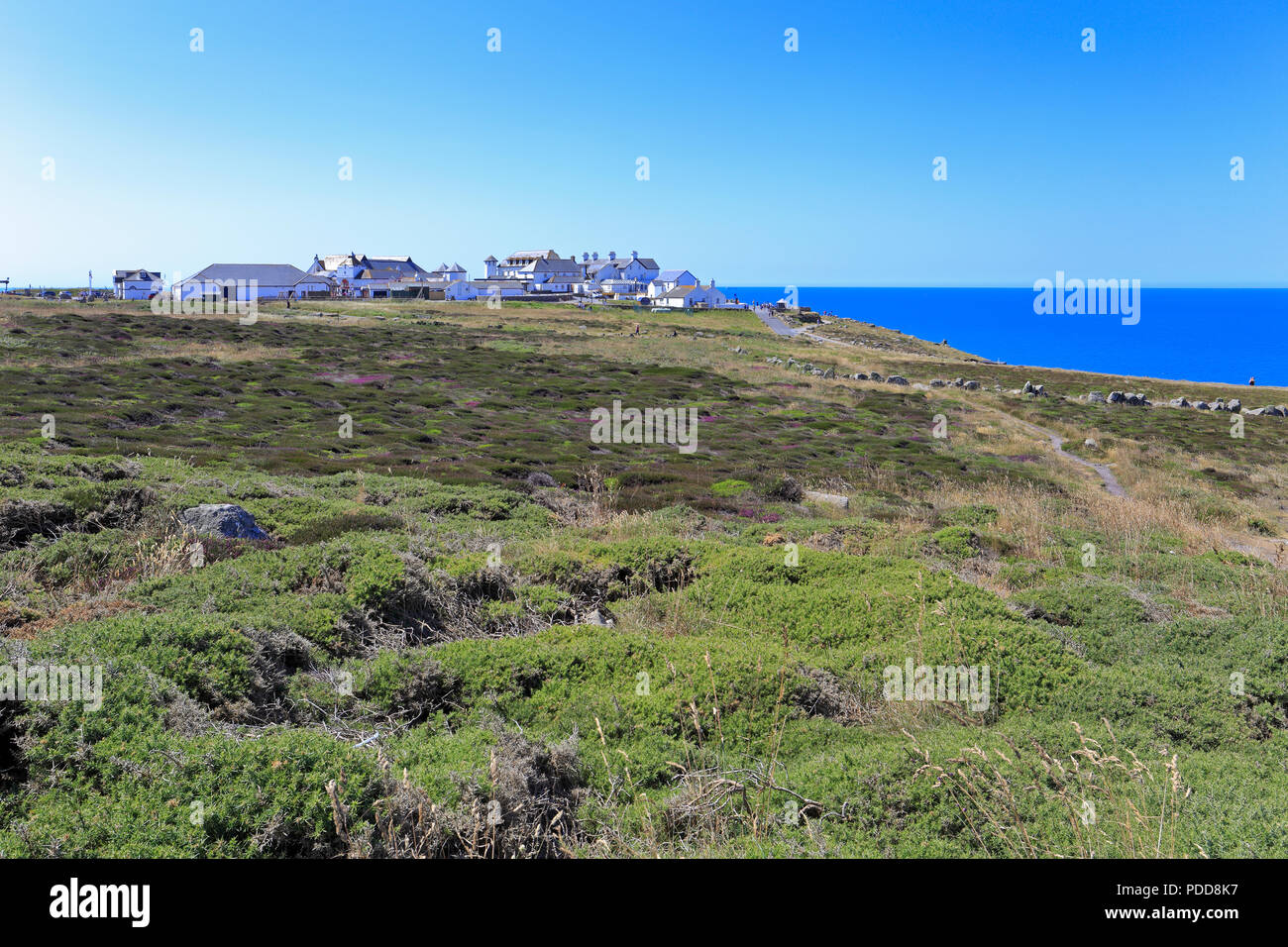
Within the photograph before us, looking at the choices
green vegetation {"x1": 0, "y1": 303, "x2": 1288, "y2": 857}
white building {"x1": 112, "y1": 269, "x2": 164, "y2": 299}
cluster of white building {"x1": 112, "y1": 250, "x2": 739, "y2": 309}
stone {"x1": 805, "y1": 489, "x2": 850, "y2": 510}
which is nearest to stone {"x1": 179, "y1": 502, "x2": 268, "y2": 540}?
green vegetation {"x1": 0, "y1": 303, "x2": 1288, "y2": 857}

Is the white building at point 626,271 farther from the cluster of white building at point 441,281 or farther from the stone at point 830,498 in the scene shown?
the stone at point 830,498

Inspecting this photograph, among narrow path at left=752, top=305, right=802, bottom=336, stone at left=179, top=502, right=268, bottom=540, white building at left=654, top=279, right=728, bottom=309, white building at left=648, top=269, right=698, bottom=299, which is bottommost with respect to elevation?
stone at left=179, top=502, right=268, bottom=540

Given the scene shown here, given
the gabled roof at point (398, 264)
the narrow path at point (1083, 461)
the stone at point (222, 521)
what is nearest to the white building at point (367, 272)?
the gabled roof at point (398, 264)

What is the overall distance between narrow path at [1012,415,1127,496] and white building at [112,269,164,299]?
13661 centimetres

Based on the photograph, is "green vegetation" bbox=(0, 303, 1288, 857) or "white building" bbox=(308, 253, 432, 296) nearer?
"green vegetation" bbox=(0, 303, 1288, 857)

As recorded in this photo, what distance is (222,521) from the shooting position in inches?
448

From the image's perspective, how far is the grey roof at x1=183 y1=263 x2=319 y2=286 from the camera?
123062 mm

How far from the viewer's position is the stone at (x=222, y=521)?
1125cm

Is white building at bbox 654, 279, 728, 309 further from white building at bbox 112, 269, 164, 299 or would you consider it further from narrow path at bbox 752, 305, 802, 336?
white building at bbox 112, 269, 164, 299

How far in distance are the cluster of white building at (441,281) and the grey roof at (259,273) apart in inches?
5.6

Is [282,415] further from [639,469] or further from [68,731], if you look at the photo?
[68,731]
